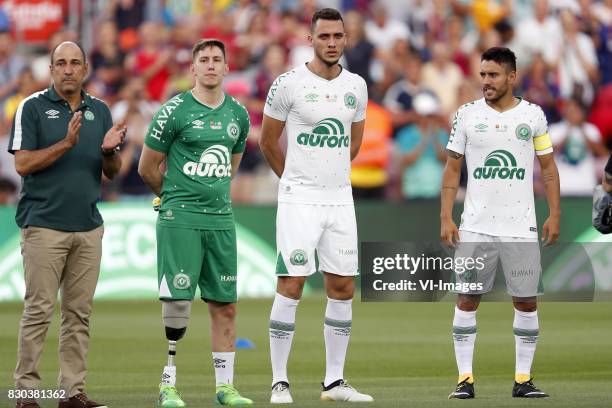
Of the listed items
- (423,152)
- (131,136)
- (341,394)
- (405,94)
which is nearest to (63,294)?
(341,394)

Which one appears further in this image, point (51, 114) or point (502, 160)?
point (502, 160)

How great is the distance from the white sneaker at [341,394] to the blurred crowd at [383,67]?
38.2 ft

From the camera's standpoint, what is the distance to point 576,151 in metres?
22.6

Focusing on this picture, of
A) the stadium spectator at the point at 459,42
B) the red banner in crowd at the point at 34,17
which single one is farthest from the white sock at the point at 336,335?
the red banner in crowd at the point at 34,17

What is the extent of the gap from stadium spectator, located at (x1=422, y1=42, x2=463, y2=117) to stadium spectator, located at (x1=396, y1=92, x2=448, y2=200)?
2.83 ft

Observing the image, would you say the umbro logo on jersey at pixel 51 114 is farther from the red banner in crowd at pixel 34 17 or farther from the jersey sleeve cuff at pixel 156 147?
the red banner in crowd at pixel 34 17

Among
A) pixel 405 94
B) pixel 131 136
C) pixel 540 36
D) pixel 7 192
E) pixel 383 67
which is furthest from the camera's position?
pixel 540 36

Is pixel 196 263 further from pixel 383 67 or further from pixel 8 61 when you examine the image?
pixel 8 61

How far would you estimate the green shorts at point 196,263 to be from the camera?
987 cm

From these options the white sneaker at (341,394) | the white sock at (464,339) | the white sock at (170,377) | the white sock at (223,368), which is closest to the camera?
the white sock at (170,377)

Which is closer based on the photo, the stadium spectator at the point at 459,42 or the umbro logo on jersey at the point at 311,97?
the umbro logo on jersey at the point at 311,97

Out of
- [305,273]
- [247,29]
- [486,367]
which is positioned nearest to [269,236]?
[247,29]

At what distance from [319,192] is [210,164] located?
2.96 feet

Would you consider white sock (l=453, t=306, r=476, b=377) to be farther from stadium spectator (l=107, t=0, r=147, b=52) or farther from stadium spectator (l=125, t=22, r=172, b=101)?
stadium spectator (l=107, t=0, r=147, b=52)
